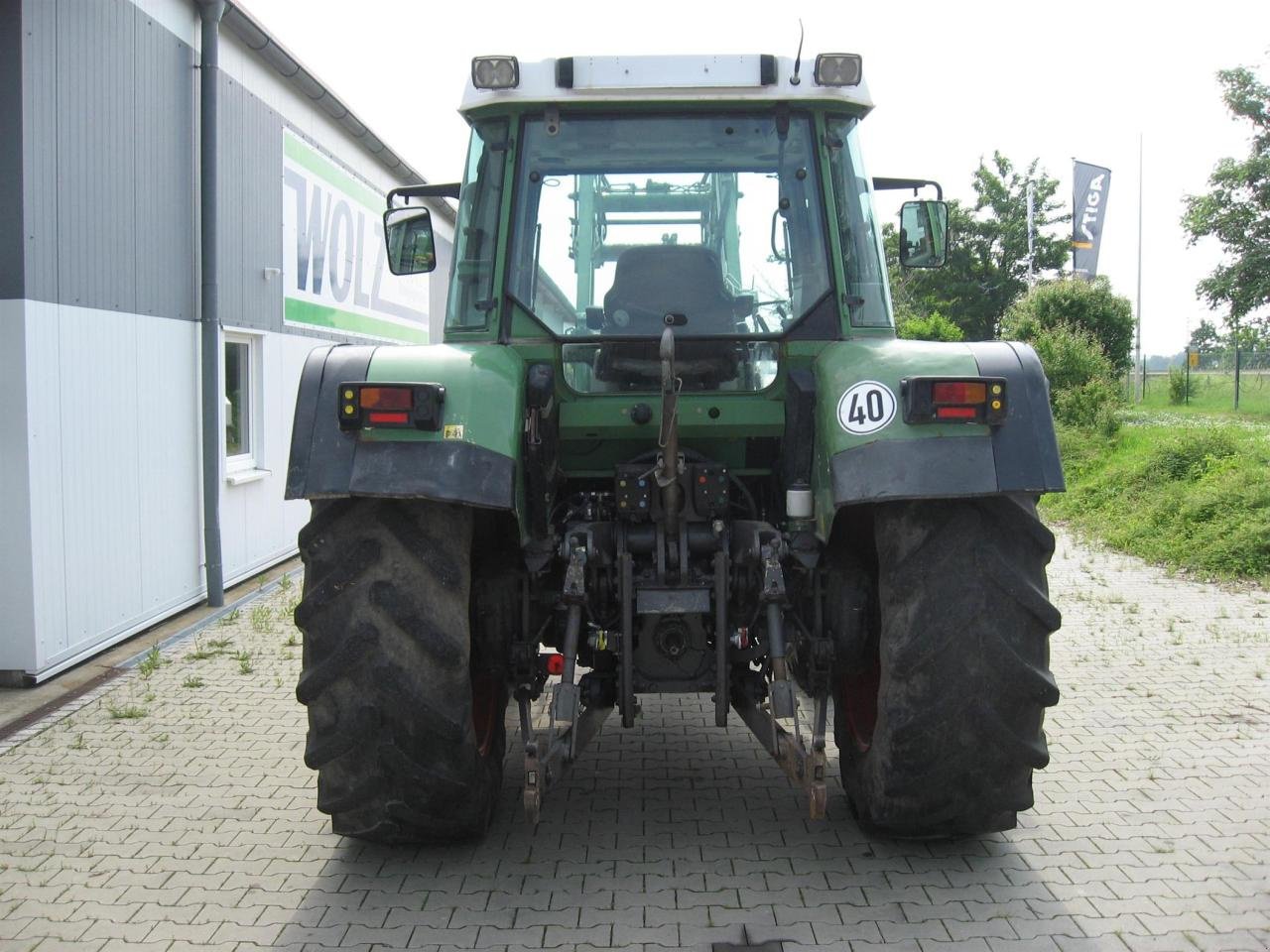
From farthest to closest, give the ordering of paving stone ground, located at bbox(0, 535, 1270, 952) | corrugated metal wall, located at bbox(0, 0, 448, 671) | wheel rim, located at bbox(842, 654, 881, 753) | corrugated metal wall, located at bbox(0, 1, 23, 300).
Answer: corrugated metal wall, located at bbox(0, 0, 448, 671)
corrugated metal wall, located at bbox(0, 1, 23, 300)
wheel rim, located at bbox(842, 654, 881, 753)
paving stone ground, located at bbox(0, 535, 1270, 952)

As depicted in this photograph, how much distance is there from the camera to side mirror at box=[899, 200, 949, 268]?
15.8 ft

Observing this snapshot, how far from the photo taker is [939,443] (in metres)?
3.57

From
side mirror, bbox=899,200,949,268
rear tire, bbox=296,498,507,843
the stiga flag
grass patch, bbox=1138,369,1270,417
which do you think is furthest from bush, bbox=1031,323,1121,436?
rear tire, bbox=296,498,507,843

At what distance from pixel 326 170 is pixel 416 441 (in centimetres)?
872

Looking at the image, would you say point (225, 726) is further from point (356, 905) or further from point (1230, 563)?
point (1230, 563)

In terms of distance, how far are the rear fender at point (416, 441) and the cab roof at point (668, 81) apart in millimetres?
1111

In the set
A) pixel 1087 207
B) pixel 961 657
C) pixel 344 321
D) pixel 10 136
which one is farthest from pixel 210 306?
pixel 1087 207

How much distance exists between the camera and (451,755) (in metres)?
3.72

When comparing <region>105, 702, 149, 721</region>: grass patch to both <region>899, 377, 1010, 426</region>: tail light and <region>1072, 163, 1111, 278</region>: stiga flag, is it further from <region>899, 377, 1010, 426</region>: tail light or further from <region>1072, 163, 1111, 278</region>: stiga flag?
<region>1072, 163, 1111, 278</region>: stiga flag

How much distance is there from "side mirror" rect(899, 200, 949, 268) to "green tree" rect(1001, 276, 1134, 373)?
58.3 ft

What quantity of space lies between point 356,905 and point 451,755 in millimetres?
534

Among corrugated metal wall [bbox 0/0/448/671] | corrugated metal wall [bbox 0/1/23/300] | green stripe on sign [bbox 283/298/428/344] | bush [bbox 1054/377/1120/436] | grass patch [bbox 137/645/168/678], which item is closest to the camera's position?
corrugated metal wall [bbox 0/1/23/300]

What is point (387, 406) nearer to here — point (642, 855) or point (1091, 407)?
point (642, 855)

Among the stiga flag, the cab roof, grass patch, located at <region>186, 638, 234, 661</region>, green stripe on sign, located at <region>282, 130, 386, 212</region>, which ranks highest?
the stiga flag
